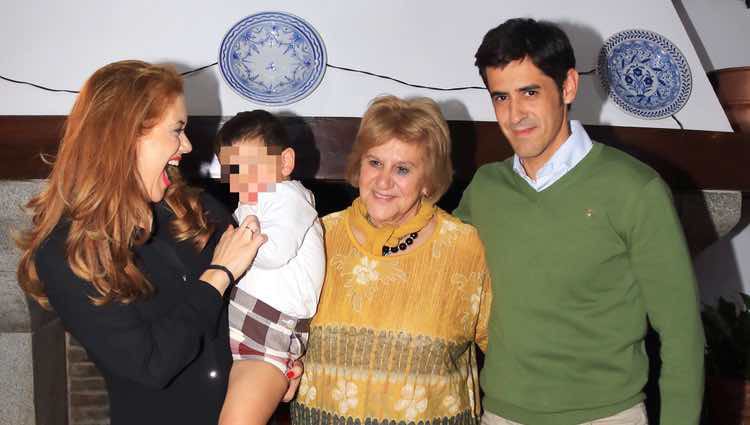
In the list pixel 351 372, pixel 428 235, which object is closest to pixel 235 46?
pixel 428 235

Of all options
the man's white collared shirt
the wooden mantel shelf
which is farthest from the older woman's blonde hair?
the wooden mantel shelf

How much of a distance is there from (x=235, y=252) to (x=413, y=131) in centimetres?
47

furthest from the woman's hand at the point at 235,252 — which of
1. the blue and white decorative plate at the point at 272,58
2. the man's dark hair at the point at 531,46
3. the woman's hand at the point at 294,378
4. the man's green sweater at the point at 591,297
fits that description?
→ the blue and white decorative plate at the point at 272,58

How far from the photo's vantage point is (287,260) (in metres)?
1.60

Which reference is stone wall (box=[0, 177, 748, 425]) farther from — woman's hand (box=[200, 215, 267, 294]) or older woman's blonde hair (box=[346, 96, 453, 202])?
older woman's blonde hair (box=[346, 96, 453, 202])

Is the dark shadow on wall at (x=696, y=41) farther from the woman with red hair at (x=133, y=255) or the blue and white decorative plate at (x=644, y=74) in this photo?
the woman with red hair at (x=133, y=255)

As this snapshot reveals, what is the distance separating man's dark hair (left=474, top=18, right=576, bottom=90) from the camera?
1.58 meters

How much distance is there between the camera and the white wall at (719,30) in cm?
348

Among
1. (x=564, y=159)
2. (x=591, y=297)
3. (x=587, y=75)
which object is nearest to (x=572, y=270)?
(x=591, y=297)

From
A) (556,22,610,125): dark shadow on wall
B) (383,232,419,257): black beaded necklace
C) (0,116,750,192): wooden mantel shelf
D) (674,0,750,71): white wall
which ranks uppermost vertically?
(674,0,750,71): white wall

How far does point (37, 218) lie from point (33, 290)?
6.1 inches

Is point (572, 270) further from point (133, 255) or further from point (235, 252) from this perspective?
point (133, 255)

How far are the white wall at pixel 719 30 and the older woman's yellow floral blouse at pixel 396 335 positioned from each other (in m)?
2.35

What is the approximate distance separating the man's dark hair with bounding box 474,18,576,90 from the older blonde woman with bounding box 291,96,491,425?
0.20 metres
